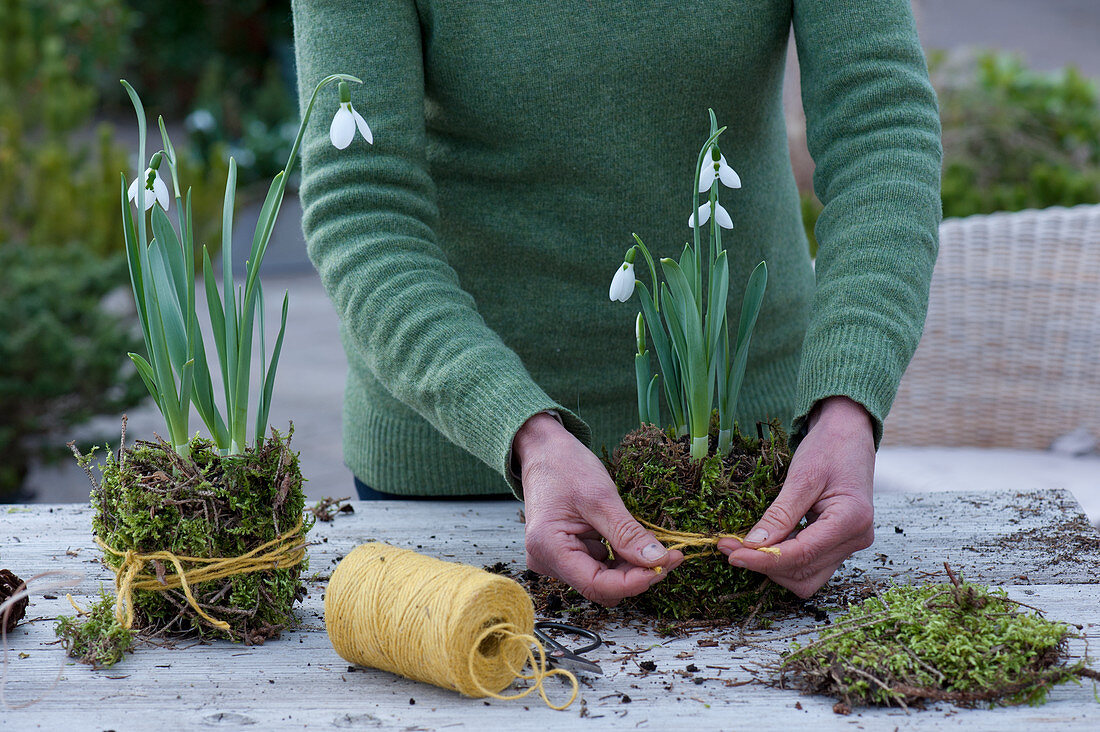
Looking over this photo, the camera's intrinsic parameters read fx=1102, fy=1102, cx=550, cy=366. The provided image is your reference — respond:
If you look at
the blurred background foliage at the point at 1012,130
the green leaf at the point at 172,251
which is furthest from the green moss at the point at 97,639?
the blurred background foliage at the point at 1012,130

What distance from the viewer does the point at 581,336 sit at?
1.60 meters

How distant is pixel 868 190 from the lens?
133cm

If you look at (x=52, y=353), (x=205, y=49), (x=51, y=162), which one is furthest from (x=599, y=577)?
(x=205, y=49)

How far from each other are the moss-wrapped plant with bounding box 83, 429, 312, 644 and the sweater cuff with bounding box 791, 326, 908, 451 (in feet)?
1.81

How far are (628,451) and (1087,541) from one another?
1.98 ft

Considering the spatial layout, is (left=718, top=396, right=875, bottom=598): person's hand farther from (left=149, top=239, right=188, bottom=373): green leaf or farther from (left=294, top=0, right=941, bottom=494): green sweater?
(left=149, top=239, right=188, bottom=373): green leaf

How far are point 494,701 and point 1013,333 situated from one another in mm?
2117

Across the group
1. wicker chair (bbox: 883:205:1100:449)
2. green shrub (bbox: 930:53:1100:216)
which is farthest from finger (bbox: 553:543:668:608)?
green shrub (bbox: 930:53:1100:216)

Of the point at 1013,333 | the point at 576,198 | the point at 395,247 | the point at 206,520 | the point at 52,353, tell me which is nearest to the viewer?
the point at 206,520

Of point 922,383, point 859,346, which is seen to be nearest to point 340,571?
point 859,346

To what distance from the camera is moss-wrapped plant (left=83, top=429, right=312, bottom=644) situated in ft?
3.52

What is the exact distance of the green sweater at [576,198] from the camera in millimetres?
1245

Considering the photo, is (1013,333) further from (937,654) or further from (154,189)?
(154,189)

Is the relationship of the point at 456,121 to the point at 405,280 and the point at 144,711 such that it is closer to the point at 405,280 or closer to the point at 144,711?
the point at 405,280
